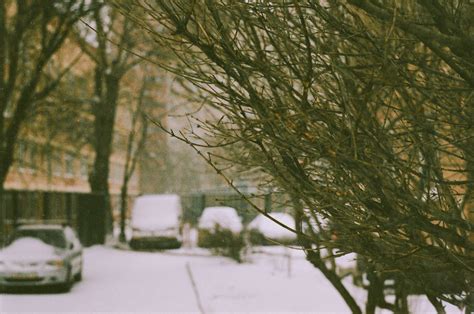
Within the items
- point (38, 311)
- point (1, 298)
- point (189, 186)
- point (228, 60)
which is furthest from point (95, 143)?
point (189, 186)

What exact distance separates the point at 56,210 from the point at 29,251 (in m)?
16.4

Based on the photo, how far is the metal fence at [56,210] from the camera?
3047 centimetres

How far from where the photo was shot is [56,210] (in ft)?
108

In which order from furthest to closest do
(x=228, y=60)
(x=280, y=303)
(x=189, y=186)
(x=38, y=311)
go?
(x=189, y=186) < (x=280, y=303) < (x=38, y=311) < (x=228, y=60)

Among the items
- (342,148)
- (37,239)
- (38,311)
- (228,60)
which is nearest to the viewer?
(342,148)

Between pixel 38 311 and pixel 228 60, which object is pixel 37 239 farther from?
pixel 228 60

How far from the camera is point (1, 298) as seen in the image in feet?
51.7

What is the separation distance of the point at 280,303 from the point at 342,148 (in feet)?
37.4

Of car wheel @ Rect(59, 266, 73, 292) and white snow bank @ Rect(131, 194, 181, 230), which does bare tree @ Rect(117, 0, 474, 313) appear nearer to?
car wheel @ Rect(59, 266, 73, 292)

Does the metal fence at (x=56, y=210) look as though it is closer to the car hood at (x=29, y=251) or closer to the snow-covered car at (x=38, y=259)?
the snow-covered car at (x=38, y=259)

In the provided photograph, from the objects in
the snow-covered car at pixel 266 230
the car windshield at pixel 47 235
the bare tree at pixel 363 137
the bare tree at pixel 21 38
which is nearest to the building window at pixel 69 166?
the snow-covered car at pixel 266 230

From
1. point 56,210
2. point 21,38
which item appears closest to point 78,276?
point 21,38

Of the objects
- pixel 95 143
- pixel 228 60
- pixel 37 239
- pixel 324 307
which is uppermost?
pixel 95 143

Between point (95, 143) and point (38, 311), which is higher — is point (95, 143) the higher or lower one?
the higher one
